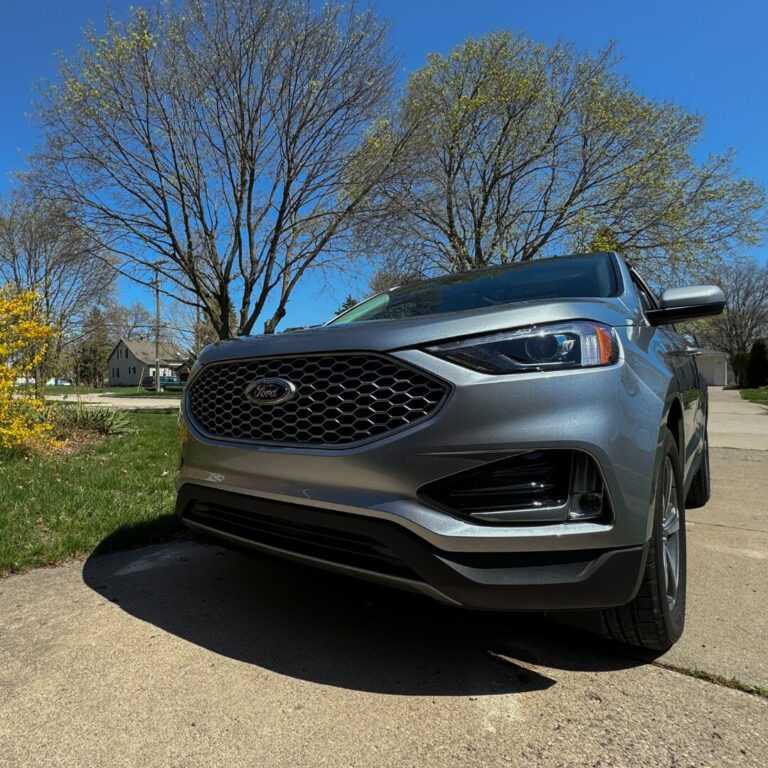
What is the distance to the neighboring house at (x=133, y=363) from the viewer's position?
72.3 metres

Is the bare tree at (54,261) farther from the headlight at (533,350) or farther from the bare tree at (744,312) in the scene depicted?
the bare tree at (744,312)

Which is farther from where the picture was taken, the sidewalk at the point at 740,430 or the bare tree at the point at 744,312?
the bare tree at the point at 744,312

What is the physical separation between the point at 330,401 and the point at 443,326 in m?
0.48

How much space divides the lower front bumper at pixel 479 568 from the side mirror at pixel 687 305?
1185mm

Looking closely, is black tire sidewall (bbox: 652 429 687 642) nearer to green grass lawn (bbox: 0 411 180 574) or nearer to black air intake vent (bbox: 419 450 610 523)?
black air intake vent (bbox: 419 450 610 523)

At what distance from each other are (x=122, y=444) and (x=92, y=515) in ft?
11.0

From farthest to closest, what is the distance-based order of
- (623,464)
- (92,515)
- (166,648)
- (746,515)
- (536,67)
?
(536,67), (746,515), (92,515), (166,648), (623,464)

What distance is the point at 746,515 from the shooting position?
13.9 feet

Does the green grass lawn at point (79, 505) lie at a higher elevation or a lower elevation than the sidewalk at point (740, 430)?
higher

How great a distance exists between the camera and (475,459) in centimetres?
168

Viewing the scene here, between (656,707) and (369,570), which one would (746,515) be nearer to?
(656,707)

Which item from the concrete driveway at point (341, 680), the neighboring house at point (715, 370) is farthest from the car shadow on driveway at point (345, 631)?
the neighboring house at point (715, 370)

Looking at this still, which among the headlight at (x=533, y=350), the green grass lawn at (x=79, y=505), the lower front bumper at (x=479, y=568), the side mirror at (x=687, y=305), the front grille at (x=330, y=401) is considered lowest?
the green grass lawn at (x=79, y=505)

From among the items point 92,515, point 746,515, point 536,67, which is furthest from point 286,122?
point 746,515
